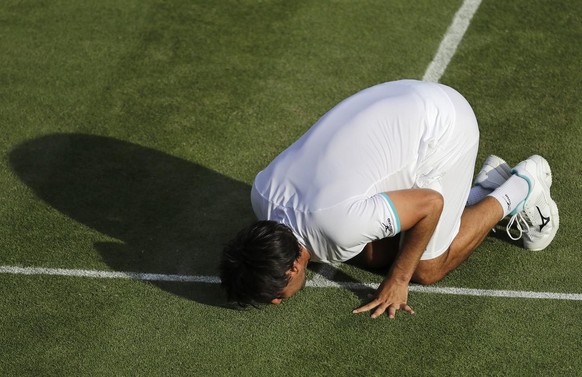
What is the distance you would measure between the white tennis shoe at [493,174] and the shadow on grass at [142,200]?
183cm

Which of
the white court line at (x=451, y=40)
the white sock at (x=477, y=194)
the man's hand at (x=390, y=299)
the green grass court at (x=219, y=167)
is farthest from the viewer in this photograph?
the white court line at (x=451, y=40)

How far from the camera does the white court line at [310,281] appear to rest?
21.1 ft

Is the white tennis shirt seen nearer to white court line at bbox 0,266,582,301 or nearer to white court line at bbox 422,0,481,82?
white court line at bbox 0,266,582,301

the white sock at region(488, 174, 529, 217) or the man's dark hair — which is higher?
the man's dark hair

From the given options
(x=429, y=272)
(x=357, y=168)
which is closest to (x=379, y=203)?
(x=357, y=168)

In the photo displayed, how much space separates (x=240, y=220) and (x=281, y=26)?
283cm

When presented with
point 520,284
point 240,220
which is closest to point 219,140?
point 240,220

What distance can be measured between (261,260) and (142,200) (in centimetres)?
202

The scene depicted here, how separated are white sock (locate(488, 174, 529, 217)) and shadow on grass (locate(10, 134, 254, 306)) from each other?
193cm

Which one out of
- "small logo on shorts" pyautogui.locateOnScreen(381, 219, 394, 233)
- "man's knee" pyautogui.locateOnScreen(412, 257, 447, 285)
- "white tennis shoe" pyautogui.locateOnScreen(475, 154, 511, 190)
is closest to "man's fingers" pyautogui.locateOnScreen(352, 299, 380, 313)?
"man's knee" pyautogui.locateOnScreen(412, 257, 447, 285)

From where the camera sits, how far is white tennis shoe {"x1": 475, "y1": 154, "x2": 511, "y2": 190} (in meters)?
7.06

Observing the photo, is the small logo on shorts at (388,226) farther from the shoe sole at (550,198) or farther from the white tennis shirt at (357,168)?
the shoe sole at (550,198)

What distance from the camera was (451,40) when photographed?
901cm

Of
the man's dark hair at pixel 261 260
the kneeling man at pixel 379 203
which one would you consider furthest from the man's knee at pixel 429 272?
the man's dark hair at pixel 261 260
